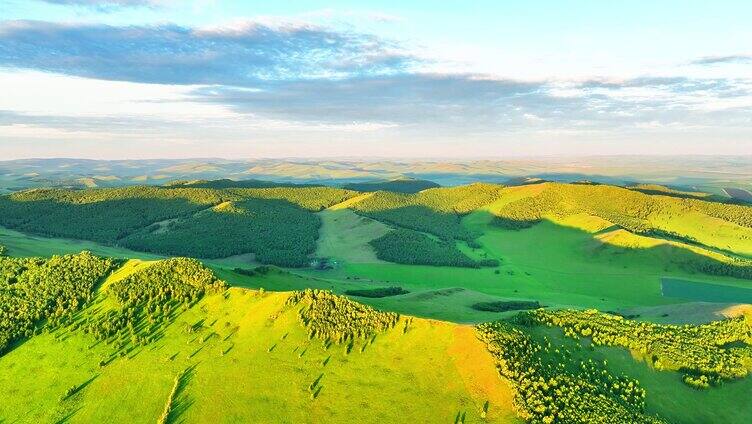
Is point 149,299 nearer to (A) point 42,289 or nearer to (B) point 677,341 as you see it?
(A) point 42,289

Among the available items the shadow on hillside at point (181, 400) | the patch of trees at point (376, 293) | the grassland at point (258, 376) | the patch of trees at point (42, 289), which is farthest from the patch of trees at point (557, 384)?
the patch of trees at point (42, 289)

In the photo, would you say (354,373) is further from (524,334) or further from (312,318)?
(524,334)

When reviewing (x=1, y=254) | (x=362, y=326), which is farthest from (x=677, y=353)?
(x=1, y=254)

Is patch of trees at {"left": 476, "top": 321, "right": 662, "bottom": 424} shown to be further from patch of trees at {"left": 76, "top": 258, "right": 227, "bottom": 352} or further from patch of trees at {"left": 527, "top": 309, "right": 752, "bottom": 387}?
patch of trees at {"left": 76, "top": 258, "right": 227, "bottom": 352}

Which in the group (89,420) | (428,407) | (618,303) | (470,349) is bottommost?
(618,303)

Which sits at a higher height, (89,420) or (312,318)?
(312,318)

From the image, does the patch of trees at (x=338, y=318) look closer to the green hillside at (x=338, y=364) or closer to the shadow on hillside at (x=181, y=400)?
the green hillside at (x=338, y=364)

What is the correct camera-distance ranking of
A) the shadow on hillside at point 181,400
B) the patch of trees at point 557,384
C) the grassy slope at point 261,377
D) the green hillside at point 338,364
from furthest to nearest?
the shadow on hillside at point 181,400
the grassy slope at point 261,377
the green hillside at point 338,364
the patch of trees at point 557,384
